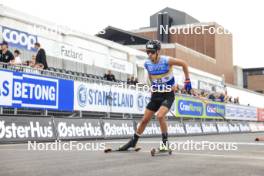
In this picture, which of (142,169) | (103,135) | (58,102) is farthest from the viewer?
(103,135)

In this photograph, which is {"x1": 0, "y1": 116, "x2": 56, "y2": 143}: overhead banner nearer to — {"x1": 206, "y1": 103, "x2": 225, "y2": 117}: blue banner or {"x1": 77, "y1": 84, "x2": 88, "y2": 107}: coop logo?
{"x1": 77, "y1": 84, "x2": 88, "y2": 107}: coop logo

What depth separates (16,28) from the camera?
17703mm

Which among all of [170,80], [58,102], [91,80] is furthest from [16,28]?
[170,80]

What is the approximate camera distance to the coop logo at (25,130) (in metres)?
11.9

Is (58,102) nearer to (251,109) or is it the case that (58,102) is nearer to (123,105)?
(123,105)

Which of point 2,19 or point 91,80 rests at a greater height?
point 2,19

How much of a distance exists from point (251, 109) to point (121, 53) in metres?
14.5

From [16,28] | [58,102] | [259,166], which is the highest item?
[16,28]

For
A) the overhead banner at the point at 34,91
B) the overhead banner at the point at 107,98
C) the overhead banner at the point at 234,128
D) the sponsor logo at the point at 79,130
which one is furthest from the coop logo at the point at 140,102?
the overhead banner at the point at 234,128

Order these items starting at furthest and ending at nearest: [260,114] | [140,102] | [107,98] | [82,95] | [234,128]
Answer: [260,114], [234,128], [140,102], [107,98], [82,95]

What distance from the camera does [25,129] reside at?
1258 centimetres

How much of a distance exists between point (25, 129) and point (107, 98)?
203 inches
